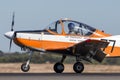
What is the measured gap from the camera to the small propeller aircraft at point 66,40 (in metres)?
24.8

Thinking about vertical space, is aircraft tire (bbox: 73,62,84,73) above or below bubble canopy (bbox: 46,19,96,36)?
below

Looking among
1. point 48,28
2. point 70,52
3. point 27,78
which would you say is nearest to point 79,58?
point 70,52

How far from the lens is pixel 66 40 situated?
82.7 ft

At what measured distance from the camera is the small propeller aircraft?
81.3ft

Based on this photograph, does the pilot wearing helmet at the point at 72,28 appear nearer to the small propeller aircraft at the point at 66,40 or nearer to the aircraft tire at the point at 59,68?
the small propeller aircraft at the point at 66,40

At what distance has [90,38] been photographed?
83.3 ft

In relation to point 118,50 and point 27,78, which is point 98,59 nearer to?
point 118,50

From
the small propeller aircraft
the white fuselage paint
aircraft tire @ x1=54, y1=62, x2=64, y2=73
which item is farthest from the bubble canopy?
aircraft tire @ x1=54, y1=62, x2=64, y2=73

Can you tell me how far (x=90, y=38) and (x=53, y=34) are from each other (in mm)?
1706

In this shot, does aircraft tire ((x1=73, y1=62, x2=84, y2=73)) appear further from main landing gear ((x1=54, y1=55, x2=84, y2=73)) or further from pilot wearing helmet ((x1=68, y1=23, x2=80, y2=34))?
pilot wearing helmet ((x1=68, y1=23, x2=80, y2=34))

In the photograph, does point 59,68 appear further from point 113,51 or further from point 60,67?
point 113,51

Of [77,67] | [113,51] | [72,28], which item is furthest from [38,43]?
[113,51]

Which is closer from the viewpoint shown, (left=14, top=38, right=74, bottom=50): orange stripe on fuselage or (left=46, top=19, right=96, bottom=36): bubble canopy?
(left=14, top=38, right=74, bottom=50): orange stripe on fuselage

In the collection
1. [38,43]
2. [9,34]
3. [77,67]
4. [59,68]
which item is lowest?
[59,68]
